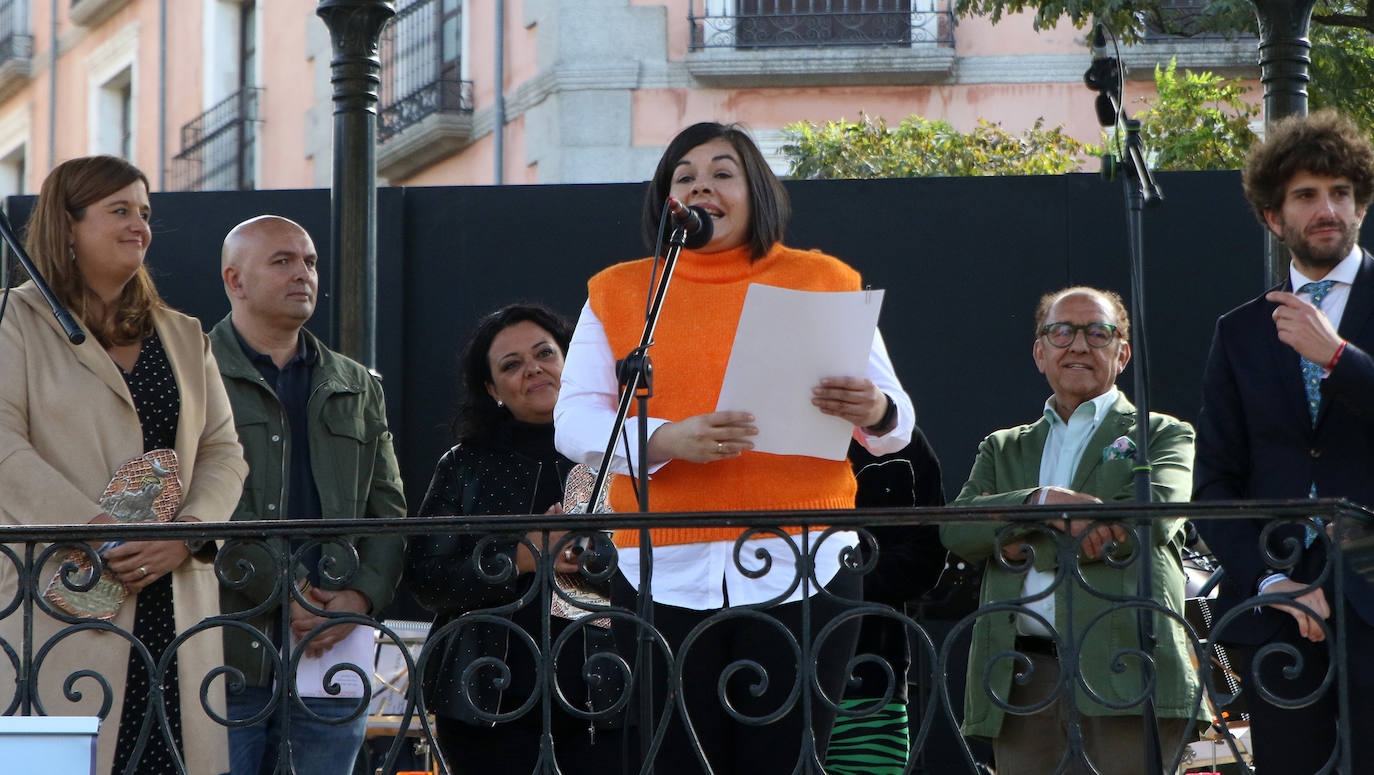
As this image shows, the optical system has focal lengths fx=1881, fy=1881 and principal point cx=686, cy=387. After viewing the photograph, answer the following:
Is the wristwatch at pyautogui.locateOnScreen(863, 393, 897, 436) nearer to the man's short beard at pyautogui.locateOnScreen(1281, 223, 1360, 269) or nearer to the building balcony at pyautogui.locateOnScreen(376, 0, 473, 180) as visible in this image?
the man's short beard at pyautogui.locateOnScreen(1281, 223, 1360, 269)

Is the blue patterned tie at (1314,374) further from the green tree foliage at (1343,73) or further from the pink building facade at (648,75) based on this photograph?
the pink building facade at (648,75)

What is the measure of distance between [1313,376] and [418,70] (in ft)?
50.5

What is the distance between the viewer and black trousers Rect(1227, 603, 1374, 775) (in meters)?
3.47

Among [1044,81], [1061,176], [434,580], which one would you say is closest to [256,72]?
[1044,81]

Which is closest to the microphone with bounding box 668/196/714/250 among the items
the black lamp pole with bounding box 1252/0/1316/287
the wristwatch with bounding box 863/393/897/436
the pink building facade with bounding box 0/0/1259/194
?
the wristwatch with bounding box 863/393/897/436

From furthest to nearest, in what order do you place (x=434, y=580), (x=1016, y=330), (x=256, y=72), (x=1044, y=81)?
1. (x=256, y=72)
2. (x=1044, y=81)
3. (x=1016, y=330)
4. (x=434, y=580)

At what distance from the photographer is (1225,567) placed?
12.0ft

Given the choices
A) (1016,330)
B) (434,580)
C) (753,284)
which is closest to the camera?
(753,284)

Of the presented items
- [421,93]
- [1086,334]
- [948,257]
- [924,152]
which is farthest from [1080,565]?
[421,93]

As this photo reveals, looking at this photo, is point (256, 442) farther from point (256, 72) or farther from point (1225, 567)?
point (256, 72)

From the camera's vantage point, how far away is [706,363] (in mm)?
3578

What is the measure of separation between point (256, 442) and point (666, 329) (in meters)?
1.36

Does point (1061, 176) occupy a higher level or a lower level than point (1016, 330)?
higher

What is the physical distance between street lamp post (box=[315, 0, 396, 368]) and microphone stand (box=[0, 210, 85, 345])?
166cm
